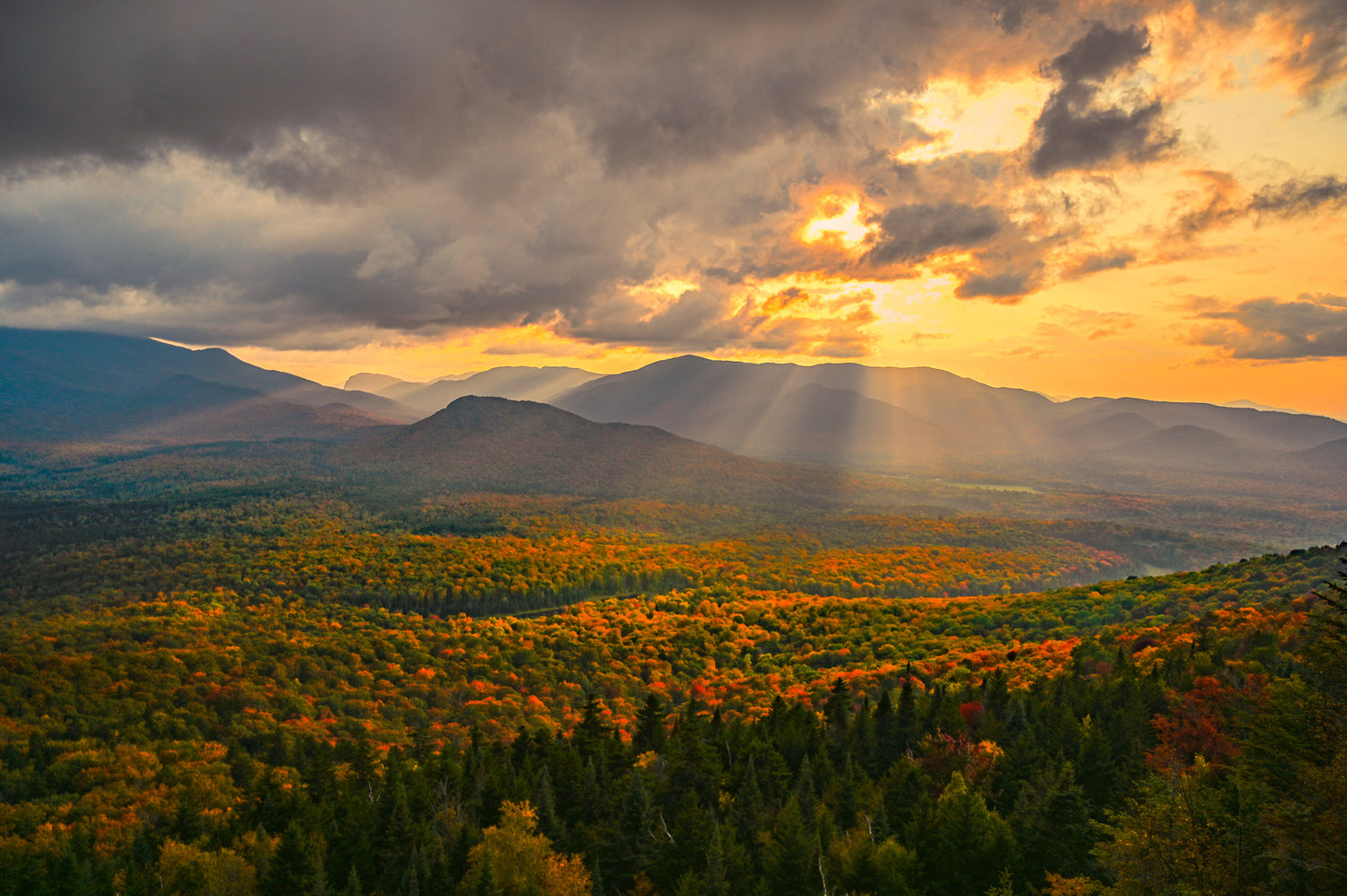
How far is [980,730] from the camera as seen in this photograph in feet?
183

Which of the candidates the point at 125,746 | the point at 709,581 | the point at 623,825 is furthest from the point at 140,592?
the point at 623,825

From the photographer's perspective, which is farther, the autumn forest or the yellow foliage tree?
the yellow foliage tree

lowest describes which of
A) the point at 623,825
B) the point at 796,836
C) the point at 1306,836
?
the point at 623,825

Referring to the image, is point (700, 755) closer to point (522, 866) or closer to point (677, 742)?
point (677, 742)

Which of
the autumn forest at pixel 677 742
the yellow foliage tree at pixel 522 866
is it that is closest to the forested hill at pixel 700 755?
the yellow foliage tree at pixel 522 866

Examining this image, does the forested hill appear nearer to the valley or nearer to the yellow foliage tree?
the yellow foliage tree

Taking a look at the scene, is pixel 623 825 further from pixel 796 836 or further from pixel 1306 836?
pixel 1306 836

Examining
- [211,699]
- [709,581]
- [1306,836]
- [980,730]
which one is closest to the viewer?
[1306,836]

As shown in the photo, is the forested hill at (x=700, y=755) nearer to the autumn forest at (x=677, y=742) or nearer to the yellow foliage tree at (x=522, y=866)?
the yellow foliage tree at (x=522, y=866)

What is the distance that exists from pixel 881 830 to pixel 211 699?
8743 cm

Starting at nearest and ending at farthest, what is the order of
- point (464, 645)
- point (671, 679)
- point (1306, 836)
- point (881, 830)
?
1. point (1306, 836)
2. point (881, 830)
3. point (671, 679)
4. point (464, 645)

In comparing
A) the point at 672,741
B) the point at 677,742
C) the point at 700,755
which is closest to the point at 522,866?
the point at 700,755

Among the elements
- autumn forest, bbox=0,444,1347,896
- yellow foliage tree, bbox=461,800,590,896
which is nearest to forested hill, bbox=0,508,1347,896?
yellow foliage tree, bbox=461,800,590,896

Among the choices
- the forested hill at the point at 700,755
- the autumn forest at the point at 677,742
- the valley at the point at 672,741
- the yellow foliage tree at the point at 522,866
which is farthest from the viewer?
the yellow foliage tree at the point at 522,866
